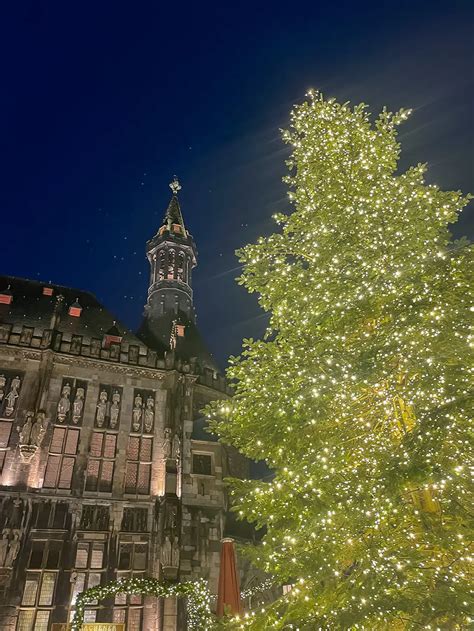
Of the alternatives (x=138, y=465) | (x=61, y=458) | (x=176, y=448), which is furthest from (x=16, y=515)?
(x=176, y=448)

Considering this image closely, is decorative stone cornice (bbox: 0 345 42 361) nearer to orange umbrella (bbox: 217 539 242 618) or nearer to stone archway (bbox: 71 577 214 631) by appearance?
stone archway (bbox: 71 577 214 631)

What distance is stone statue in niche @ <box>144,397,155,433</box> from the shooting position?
64.7 ft

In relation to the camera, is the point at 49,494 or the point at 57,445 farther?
the point at 57,445

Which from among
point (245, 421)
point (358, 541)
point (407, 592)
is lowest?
point (407, 592)

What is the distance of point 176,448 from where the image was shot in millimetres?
18922

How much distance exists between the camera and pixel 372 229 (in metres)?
9.45

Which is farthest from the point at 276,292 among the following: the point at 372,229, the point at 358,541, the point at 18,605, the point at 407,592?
the point at 18,605

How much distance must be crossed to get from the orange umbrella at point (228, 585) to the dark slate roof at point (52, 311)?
10.7 m

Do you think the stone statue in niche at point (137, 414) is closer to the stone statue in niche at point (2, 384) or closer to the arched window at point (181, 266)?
the stone statue in niche at point (2, 384)

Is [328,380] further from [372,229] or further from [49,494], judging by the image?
[49,494]

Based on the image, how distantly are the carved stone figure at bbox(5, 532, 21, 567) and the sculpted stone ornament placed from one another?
A: 2.54 metres

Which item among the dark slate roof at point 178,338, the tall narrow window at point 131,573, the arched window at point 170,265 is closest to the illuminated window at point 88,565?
the tall narrow window at point 131,573

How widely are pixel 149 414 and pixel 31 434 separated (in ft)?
15.8

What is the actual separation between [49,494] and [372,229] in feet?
48.5
